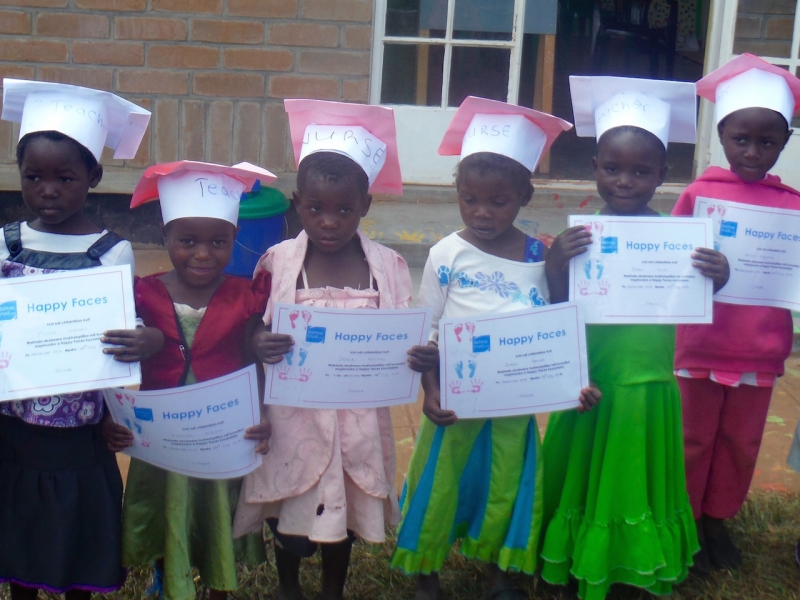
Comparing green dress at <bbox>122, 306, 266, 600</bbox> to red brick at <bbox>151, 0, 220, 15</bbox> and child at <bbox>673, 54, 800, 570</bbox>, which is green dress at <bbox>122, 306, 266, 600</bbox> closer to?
child at <bbox>673, 54, 800, 570</bbox>

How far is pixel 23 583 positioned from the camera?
2293 mm

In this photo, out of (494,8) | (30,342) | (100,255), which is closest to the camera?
(30,342)

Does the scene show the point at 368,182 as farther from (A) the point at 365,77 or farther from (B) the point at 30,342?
(A) the point at 365,77

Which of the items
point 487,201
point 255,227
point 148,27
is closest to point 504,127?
point 487,201

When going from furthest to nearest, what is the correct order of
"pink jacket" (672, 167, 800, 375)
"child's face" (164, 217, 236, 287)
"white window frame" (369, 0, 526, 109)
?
"white window frame" (369, 0, 526, 109)
"pink jacket" (672, 167, 800, 375)
"child's face" (164, 217, 236, 287)

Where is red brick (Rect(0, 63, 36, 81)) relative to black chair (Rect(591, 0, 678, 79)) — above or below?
below

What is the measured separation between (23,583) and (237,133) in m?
3.57

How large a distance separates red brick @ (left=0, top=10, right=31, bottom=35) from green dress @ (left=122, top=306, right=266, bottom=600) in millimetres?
3707

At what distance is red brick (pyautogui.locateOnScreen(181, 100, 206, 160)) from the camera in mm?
5352

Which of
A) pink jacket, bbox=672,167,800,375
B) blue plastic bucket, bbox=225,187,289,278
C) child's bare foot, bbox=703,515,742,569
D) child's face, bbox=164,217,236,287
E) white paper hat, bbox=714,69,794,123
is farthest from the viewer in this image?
blue plastic bucket, bbox=225,187,289,278

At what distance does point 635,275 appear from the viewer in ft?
8.03

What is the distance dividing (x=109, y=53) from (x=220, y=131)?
2.58 ft

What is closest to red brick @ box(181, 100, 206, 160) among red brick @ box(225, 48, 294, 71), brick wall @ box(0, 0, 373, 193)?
brick wall @ box(0, 0, 373, 193)

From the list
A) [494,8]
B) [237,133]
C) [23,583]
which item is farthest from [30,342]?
[494,8]
